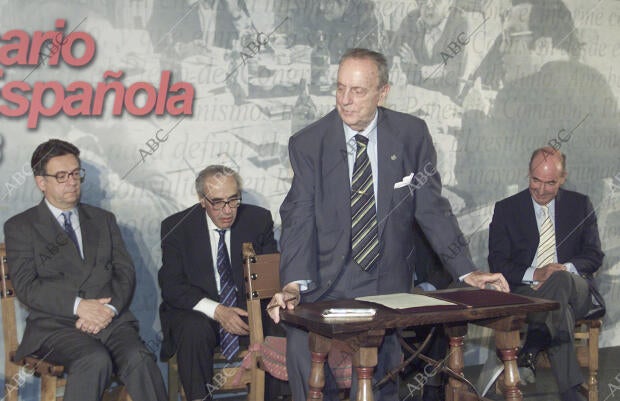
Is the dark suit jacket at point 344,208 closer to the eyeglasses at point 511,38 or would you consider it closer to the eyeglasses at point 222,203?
the eyeglasses at point 222,203

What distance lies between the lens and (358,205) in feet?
11.0

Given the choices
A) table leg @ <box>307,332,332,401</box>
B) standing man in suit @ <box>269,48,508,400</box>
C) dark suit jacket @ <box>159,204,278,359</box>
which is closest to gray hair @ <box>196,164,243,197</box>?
dark suit jacket @ <box>159,204,278,359</box>

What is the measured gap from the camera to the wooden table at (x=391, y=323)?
9.64 ft

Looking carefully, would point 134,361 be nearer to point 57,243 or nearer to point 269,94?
point 57,243

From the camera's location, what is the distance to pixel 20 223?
4.34m

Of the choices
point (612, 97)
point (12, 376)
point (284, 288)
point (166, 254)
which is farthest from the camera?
point (612, 97)

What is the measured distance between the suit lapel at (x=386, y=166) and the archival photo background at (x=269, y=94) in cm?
193

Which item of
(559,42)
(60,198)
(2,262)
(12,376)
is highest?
(559,42)

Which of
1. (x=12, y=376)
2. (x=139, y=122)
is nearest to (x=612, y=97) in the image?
(x=139, y=122)

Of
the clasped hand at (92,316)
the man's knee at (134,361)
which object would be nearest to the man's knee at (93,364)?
the man's knee at (134,361)

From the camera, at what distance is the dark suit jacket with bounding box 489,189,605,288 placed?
5.23 metres

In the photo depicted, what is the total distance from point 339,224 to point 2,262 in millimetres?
1912

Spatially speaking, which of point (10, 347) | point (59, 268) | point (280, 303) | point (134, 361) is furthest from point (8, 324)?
point (280, 303)

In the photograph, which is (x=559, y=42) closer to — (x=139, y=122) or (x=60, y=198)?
(x=139, y=122)
